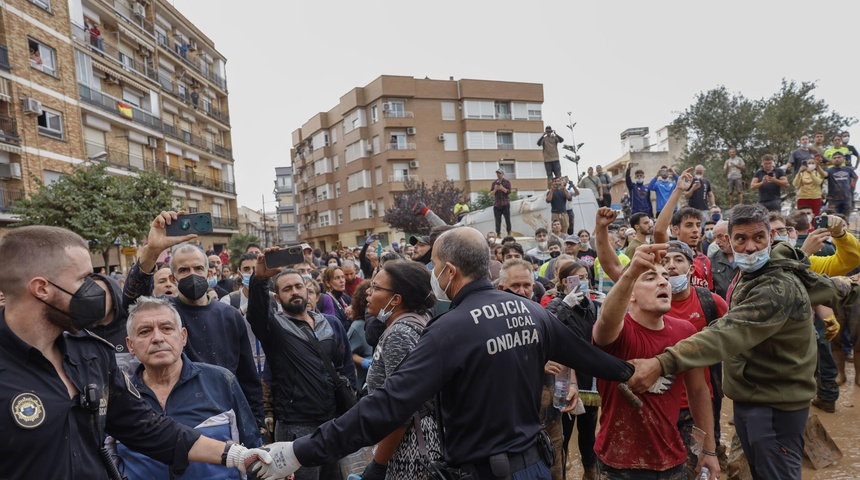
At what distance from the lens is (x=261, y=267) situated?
3.77 m

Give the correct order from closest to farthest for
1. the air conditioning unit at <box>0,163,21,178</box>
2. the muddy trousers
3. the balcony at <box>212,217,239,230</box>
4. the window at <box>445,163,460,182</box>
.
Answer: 1. the muddy trousers
2. the air conditioning unit at <box>0,163,21,178</box>
3. the balcony at <box>212,217,239,230</box>
4. the window at <box>445,163,460,182</box>

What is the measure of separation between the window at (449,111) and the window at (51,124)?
2909 centimetres

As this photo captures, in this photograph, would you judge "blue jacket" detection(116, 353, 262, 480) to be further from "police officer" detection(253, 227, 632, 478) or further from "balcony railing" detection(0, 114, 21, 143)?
"balcony railing" detection(0, 114, 21, 143)

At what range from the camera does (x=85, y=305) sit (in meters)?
1.99

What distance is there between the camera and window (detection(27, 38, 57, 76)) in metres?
23.6

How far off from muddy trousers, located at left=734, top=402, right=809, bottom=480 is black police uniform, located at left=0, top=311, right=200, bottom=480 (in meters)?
3.54

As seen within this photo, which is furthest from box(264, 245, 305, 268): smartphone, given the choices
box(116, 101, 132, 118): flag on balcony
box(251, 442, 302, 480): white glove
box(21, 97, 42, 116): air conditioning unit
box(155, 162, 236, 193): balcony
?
box(116, 101, 132, 118): flag on balcony

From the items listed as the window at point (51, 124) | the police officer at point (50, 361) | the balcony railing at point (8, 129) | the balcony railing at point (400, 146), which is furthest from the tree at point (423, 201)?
the police officer at point (50, 361)

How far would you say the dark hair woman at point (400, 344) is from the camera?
9.24ft

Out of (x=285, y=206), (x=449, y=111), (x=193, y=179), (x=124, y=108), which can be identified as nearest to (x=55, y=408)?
(x=124, y=108)

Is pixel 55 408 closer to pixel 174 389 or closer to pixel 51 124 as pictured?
pixel 174 389

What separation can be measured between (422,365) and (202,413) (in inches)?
56.2

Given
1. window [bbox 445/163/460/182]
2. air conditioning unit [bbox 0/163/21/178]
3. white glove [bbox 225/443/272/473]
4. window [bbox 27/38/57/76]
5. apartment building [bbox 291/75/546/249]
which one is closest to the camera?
white glove [bbox 225/443/272/473]

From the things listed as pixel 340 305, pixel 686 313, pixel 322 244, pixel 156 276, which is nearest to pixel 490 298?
pixel 686 313
